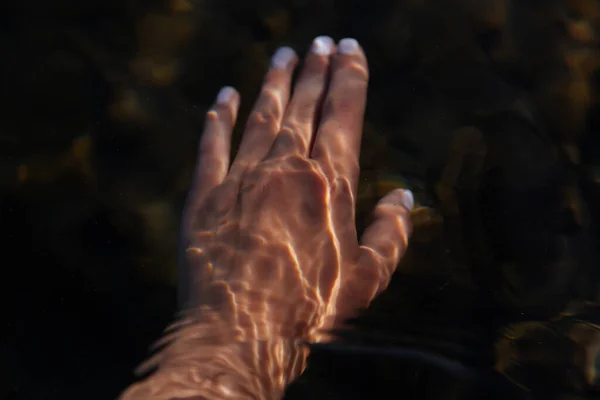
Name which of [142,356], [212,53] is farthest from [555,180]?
[142,356]

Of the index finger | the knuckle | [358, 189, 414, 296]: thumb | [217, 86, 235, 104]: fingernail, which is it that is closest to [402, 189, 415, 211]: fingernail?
[358, 189, 414, 296]: thumb

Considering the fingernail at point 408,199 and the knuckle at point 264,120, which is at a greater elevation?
the knuckle at point 264,120

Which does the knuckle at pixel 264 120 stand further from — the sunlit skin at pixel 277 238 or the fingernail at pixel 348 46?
the fingernail at pixel 348 46

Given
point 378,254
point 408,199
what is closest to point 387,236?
point 378,254

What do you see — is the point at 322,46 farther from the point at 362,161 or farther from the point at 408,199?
the point at 408,199

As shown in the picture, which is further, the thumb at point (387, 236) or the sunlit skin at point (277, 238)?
the thumb at point (387, 236)

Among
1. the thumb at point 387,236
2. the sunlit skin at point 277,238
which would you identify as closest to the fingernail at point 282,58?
the sunlit skin at point 277,238

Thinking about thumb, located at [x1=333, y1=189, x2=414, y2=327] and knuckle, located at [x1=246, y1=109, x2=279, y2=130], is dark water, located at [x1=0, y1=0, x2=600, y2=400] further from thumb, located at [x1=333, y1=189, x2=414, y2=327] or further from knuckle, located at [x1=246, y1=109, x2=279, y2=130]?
knuckle, located at [x1=246, y1=109, x2=279, y2=130]
